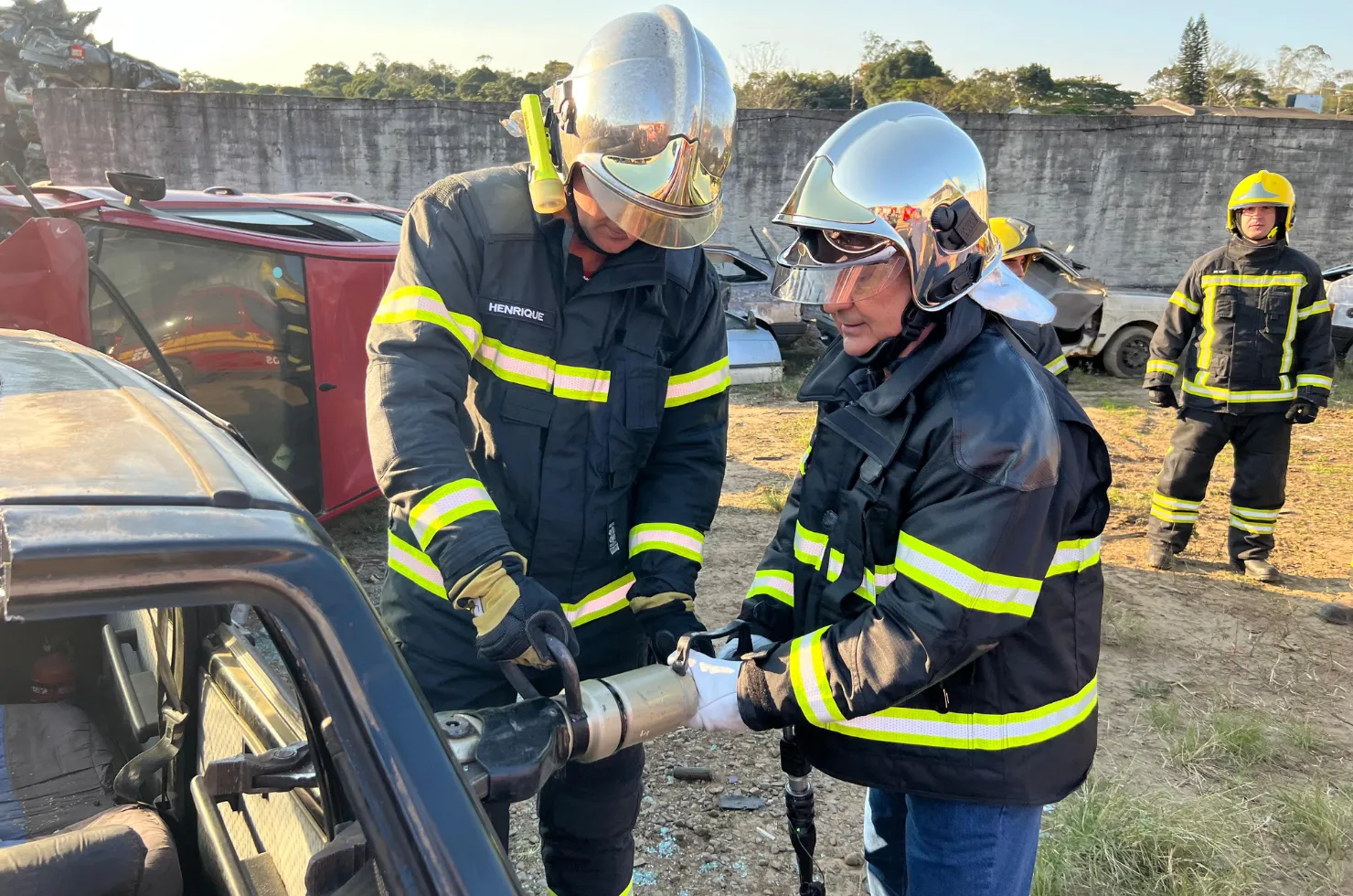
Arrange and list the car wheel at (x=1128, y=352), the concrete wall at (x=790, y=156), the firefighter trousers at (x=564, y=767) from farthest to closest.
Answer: the concrete wall at (x=790, y=156) → the car wheel at (x=1128, y=352) → the firefighter trousers at (x=564, y=767)

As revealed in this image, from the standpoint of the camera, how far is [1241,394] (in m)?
4.53

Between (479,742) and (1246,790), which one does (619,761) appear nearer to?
(479,742)

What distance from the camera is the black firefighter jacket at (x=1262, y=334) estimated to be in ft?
14.7

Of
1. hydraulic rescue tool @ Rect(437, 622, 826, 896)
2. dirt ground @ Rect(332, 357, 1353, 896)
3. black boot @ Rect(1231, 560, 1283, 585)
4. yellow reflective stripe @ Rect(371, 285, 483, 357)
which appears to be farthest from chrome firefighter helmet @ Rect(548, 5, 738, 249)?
black boot @ Rect(1231, 560, 1283, 585)

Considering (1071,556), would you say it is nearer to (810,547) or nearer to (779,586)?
(810,547)

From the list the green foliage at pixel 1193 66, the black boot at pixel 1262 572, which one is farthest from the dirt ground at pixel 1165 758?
the green foliage at pixel 1193 66

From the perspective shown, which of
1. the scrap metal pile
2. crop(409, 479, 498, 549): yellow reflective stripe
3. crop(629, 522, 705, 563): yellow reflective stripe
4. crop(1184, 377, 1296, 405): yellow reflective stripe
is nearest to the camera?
crop(409, 479, 498, 549): yellow reflective stripe

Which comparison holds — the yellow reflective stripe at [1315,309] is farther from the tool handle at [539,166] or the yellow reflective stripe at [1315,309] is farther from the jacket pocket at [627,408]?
the tool handle at [539,166]

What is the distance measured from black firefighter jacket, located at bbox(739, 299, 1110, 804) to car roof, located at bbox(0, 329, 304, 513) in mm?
882

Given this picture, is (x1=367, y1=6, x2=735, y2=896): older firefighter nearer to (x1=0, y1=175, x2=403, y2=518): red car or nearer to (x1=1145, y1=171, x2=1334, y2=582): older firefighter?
(x1=0, y1=175, x2=403, y2=518): red car

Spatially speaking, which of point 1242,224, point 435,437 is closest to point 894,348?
point 435,437

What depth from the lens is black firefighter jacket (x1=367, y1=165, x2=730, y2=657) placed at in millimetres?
1610

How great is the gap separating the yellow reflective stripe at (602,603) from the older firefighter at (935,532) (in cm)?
33

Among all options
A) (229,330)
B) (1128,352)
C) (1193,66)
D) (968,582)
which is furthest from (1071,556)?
(1193,66)
